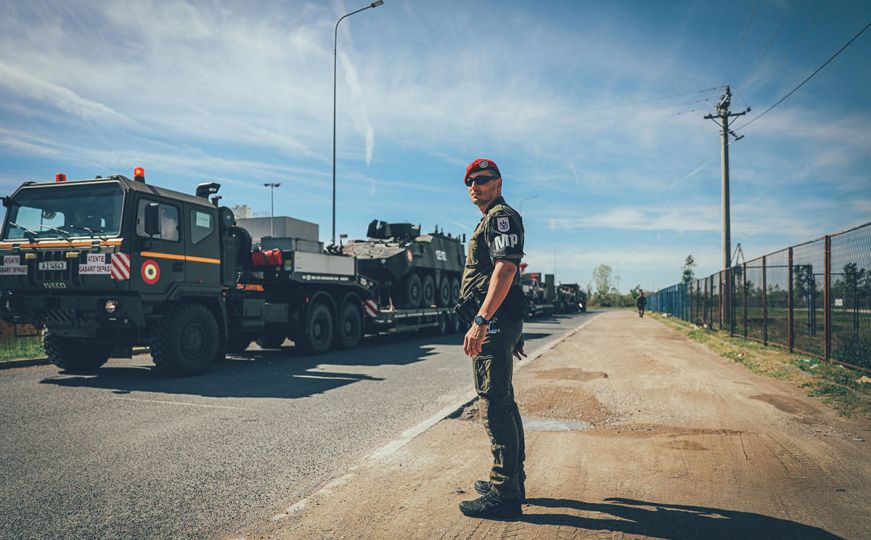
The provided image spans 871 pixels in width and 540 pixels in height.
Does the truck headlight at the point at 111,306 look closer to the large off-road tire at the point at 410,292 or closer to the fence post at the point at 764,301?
the large off-road tire at the point at 410,292

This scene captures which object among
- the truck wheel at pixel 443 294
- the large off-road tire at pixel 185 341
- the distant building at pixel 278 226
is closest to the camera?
the large off-road tire at pixel 185 341

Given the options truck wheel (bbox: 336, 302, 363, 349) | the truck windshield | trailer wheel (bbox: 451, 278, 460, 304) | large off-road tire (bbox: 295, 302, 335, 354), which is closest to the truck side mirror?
the truck windshield

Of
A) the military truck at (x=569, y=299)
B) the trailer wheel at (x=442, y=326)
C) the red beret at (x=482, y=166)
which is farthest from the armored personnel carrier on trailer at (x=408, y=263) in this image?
the military truck at (x=569, y=299)

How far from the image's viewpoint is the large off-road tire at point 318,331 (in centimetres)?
1146

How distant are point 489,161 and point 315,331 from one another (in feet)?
29.2

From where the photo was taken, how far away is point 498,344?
3311 millimetres

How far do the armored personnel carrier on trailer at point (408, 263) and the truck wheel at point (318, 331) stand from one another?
2.73 m

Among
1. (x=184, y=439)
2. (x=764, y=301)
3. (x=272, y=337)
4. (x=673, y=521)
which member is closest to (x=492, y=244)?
(x=673, y=521)

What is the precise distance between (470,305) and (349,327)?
386 inches

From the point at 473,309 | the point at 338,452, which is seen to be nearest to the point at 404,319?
the point at 338,452

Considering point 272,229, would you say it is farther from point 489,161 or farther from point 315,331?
point 489,161

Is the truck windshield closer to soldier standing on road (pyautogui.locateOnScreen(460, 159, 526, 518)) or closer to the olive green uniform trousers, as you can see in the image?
soldier standing on road (pyautogui.locateOnScreen(460, 159, 526, 518))

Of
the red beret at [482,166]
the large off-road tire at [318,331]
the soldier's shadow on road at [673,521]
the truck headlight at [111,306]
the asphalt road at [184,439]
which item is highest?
the red beret at [482,166]

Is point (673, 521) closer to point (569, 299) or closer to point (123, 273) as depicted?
point (123, 273)
